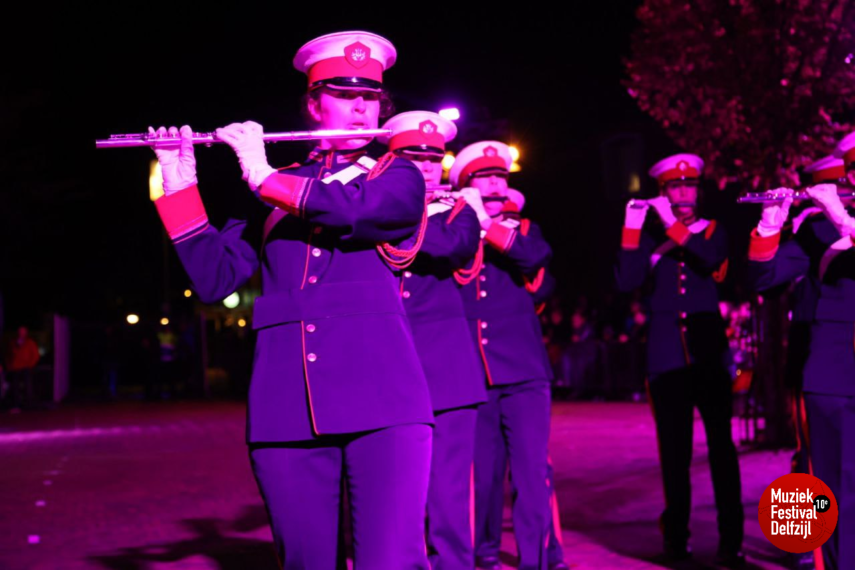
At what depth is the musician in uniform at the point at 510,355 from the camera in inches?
242

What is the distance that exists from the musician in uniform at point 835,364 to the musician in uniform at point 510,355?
4.63ft

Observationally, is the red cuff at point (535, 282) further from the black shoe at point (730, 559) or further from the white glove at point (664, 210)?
the black shoe at point (730, 559)

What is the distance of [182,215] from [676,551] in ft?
13.7

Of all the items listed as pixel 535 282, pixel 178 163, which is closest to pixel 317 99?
pixel 178 163

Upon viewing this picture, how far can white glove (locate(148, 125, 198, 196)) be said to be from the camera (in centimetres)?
376

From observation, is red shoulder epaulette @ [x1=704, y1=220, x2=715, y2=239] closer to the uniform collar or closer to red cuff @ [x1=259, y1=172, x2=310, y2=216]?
the uniform collar

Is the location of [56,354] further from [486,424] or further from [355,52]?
[355,52]

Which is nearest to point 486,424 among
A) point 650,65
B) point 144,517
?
point 144,517

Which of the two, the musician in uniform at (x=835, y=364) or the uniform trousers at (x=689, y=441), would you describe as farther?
the uniform trousers at (x=689, y=441)

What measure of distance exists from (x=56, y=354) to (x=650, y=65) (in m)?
18.7

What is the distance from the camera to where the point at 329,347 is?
139 inches

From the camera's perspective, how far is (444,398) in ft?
17.7

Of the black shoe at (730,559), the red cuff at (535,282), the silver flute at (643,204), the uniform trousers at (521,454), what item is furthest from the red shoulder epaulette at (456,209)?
the black shoe at (730,559)

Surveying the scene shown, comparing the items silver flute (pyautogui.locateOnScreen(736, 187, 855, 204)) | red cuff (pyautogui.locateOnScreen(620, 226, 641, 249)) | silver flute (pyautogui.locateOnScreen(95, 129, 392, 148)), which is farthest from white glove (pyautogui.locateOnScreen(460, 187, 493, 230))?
silver flute (pyautogui.locateOnScreen(95, 129, 392, 148))
